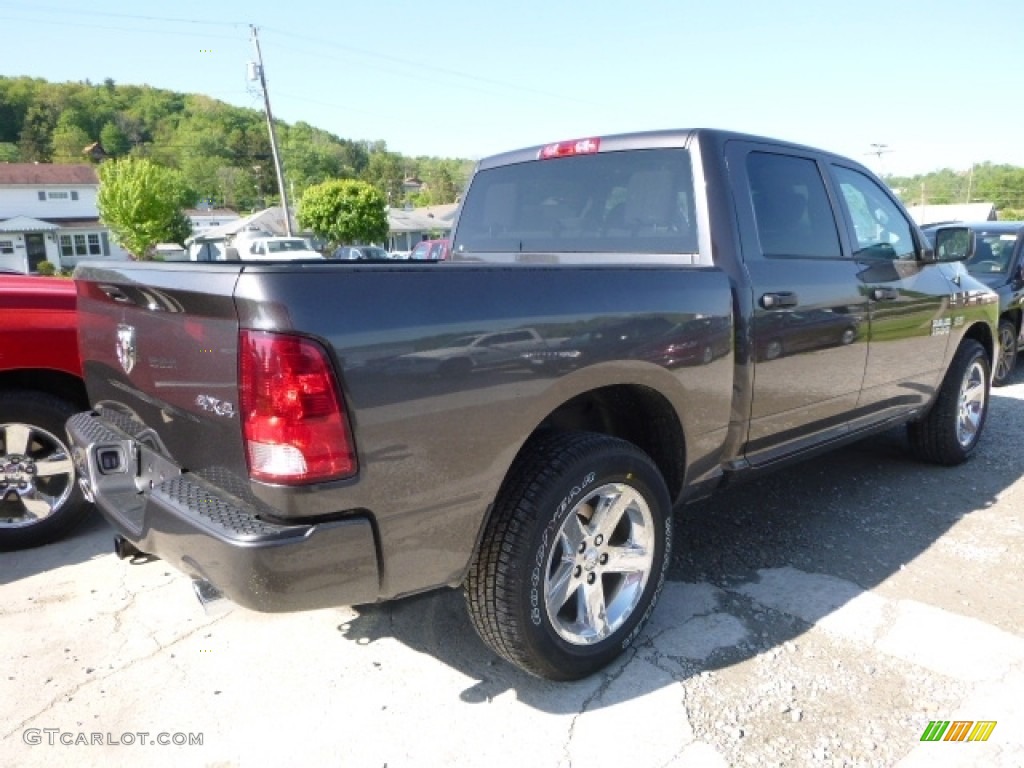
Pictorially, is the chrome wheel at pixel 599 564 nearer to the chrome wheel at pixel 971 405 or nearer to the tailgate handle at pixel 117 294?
the tailgate handle at pixel 117 294

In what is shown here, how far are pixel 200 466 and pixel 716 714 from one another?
70.0 inches

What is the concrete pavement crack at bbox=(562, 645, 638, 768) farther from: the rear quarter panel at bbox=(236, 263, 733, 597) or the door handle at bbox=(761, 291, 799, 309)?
the door handle at bbox=(761, 291, 799, 309)

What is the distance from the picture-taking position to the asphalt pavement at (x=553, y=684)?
2188 mm

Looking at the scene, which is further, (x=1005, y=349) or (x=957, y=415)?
(x=1005, y=349)

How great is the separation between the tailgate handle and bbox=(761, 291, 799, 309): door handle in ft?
7.57

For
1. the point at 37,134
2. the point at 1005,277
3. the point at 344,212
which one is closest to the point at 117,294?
the point at 1005,277

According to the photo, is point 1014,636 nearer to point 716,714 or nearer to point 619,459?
point 716,714

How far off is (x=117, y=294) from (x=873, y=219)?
11.8 ft

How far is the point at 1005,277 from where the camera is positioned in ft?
23.4

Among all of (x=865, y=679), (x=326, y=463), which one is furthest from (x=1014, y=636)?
(x=326, y=463)

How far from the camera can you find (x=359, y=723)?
2.29 m

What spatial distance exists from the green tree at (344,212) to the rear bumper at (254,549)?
52.7 m

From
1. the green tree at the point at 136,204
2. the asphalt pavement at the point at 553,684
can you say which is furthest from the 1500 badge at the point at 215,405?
the green tree at the point at 136,204

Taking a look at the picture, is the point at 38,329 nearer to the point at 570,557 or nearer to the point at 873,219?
the point at 570,557
